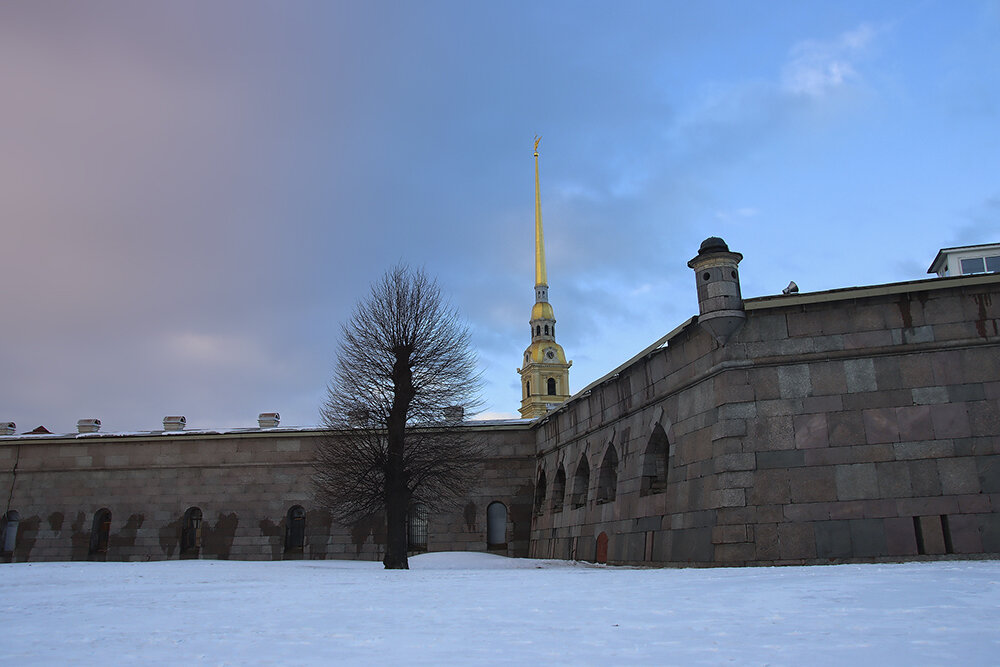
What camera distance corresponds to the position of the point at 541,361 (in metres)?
121

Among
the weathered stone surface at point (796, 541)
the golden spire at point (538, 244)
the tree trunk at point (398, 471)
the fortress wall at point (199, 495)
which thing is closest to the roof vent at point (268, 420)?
the fortress wall at point (199, 495)

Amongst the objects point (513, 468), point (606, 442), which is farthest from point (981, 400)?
point (513, 468)

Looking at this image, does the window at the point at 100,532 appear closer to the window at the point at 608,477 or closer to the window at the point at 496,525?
the window at the point at 496,525

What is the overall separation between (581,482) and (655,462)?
6.34 metres

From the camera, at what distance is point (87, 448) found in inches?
1383

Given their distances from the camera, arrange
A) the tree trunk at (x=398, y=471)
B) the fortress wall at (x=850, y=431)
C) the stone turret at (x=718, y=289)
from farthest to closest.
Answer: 1. the tree trunk at (x=398, y=471)
2. the stone turret at (x=718, y=289)
3. the fortress wall at (x=850, y=431)

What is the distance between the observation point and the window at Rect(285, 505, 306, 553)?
3291 cm

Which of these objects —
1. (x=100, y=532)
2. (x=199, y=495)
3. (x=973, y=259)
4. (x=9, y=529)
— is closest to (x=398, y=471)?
(x=199, y=495)

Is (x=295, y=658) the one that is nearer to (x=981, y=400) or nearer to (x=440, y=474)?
(x=981, y=400)

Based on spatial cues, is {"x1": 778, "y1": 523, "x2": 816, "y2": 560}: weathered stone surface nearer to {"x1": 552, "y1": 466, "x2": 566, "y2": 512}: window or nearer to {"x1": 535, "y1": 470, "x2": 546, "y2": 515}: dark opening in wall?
{"x1": 552, "y1": 466, "x2": 566, "y2": 512}: window

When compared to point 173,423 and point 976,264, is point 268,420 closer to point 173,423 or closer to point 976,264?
point 173,423

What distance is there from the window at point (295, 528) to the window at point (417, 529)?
179 inches

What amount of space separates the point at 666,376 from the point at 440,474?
778cm

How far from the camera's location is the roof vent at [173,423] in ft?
117
